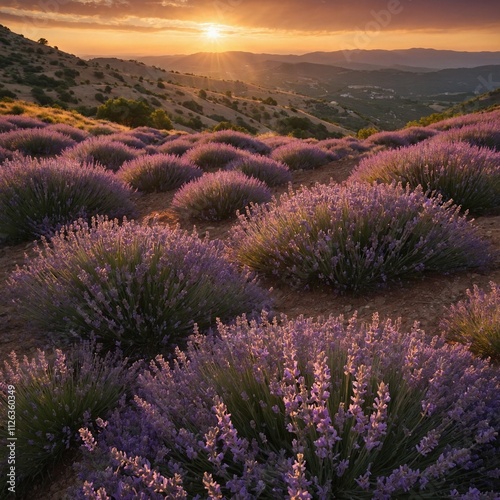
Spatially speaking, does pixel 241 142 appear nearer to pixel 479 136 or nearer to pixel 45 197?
pixel 479 136

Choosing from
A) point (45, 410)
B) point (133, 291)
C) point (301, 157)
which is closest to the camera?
point (45, 410)

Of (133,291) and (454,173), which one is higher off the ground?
(454,173)

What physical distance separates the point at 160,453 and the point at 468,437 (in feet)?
3.96

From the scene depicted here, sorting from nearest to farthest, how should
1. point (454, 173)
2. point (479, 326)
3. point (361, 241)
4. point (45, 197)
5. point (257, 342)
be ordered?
point (257, 342)
point (479, 326)
point (361, 241)
point (45, 197)
point (454, 173)

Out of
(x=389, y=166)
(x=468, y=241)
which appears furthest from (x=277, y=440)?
(x=389, y=166)

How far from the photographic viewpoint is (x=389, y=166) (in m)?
6.15

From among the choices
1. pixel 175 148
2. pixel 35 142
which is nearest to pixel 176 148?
pixel 175 148

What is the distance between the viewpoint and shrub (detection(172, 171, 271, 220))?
238 inches

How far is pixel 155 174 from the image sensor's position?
26.2 ft

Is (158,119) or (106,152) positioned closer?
(106,152)

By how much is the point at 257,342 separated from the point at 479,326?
1.44 metres

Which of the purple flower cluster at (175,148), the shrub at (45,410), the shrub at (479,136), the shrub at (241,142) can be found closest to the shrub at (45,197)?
the shrub at (45,410)

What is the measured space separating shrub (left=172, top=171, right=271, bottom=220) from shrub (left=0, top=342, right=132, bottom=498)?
3.92m
